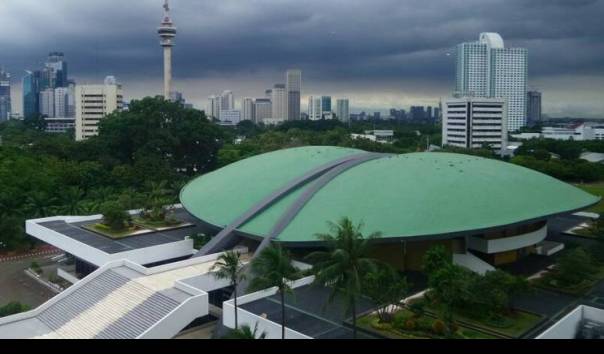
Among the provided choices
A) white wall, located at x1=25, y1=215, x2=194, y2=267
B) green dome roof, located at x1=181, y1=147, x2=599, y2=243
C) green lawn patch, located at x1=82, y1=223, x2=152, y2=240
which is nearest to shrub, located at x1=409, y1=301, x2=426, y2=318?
green dome roof, located at x1=181, y1=147, x2=599, y2=243

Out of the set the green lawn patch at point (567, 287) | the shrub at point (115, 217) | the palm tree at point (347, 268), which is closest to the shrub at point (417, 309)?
the palm tree at point (347, 268)

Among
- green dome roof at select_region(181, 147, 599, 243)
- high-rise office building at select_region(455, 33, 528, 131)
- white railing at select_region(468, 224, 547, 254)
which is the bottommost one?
white railing at select_region(468, 224, 547, 254)

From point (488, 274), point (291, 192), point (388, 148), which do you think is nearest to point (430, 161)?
point (291, 192)

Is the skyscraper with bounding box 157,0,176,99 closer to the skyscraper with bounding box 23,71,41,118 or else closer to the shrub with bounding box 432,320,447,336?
the shrub with bounding box 432,320,447,336

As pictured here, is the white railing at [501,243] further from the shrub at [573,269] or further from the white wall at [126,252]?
the white wall at [126,252]

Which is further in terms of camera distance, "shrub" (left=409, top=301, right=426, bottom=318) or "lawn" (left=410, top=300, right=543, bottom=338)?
"shrub" (left=409, top=301, right=426, bottom=318)

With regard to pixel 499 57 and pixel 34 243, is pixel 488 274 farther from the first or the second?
pixel 499 57

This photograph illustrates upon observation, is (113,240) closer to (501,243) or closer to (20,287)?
(20,287)
